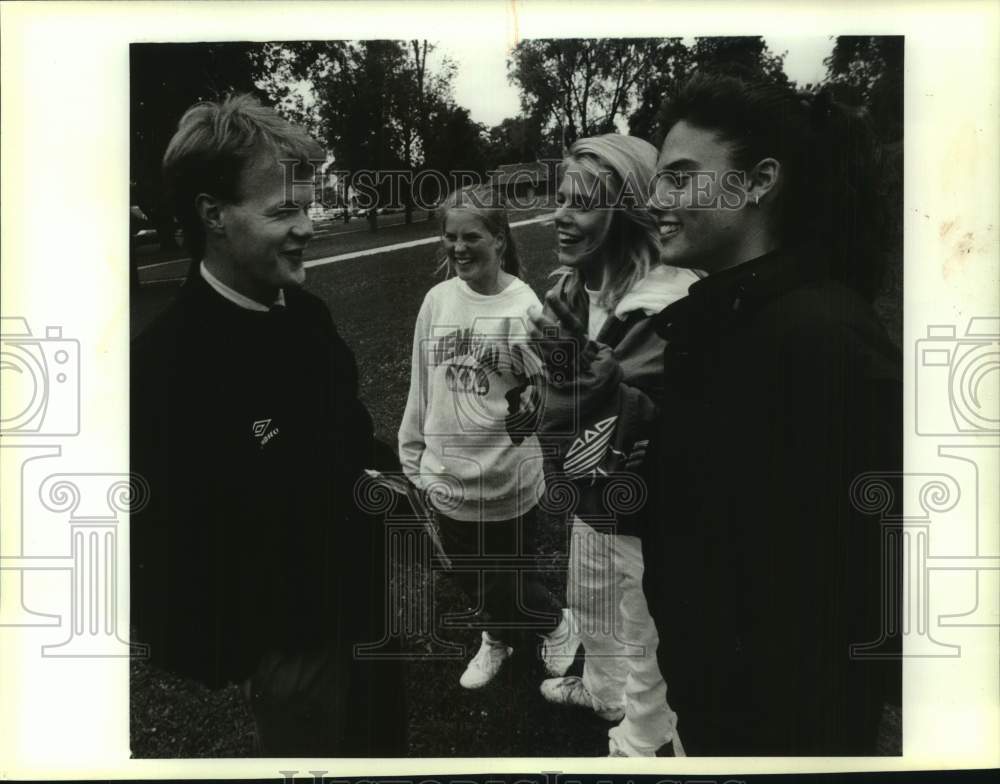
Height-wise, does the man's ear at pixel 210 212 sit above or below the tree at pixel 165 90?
below

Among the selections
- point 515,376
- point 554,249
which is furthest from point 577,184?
point 515,376

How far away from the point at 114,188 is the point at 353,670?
1957 mm

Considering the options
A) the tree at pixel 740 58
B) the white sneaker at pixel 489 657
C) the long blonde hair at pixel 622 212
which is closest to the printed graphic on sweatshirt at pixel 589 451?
the long blonde hair at pixel 622 212

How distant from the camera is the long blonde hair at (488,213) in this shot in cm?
303

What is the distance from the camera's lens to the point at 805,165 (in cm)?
301

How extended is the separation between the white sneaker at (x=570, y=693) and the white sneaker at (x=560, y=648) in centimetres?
3

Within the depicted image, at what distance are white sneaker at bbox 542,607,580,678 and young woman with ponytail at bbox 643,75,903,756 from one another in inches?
13.3

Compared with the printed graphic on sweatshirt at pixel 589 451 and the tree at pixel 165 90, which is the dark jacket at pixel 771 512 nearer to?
the printed graphic on sweatshirt at pixel 589 451

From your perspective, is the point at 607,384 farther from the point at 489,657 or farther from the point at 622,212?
the point at 489,657

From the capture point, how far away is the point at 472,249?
3.06 meters

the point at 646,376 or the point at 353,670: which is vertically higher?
the point at 646,376

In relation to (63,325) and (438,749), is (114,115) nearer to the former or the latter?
(63,325)

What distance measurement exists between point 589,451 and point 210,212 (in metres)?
1.60

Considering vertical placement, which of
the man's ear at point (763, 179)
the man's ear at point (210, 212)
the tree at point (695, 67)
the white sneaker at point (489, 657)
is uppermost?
the tree at point (695, 67)
